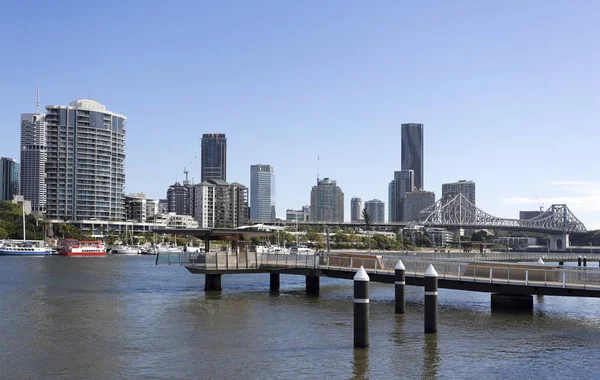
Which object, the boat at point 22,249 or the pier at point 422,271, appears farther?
the boat at point 22,249

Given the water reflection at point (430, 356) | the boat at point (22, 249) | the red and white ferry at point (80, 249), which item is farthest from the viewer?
the red and white ferry at point (80, 249)

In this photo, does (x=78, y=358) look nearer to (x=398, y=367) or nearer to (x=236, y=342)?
(x=236, y=342)

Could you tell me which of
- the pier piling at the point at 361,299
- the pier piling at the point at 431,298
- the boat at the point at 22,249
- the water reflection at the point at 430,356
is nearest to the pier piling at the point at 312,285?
the pier piling at the point at 431,298

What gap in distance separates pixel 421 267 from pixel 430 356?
20.4 metres

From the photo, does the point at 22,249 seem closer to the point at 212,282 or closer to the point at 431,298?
the point at 212,282

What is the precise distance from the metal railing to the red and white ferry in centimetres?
12014

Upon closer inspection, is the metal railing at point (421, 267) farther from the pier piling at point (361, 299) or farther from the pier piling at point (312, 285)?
the pier piling at point (361, 299)

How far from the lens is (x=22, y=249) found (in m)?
176

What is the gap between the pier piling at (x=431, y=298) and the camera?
35.4 meters

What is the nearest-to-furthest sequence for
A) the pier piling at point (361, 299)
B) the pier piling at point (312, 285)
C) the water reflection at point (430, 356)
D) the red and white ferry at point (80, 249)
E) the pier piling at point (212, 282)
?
the water reflection at point (430, 356), the pier piling at point (361, 299), the pier piling at point (312, 285), the pier piling at point (212, 282), the red and white ferry at point (80, 249)

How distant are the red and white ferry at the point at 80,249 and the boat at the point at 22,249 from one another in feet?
12.9

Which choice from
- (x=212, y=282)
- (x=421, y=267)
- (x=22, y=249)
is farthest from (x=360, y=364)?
(x=22, y=249)

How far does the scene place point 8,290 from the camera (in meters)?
65.0

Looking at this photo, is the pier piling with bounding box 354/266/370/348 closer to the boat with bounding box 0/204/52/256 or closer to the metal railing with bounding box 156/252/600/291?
the metal railing with bounding box 156/252/600/291
